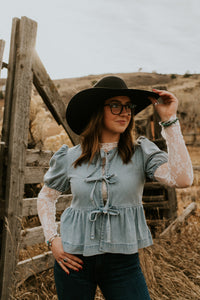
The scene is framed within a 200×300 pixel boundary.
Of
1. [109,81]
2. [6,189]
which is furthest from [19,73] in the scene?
[109,81]

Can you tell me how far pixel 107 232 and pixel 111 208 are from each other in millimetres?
127

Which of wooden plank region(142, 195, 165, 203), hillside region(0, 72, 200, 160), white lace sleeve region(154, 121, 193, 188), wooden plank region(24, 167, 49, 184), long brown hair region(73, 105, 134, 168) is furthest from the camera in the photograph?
hillside region(0, 72, 200, 160)

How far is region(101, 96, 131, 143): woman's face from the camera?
5.58 ft

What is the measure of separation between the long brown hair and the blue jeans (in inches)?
21.2

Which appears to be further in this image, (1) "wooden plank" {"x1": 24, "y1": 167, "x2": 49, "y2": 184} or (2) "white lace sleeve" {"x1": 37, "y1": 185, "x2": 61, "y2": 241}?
(1) "wooden plank" {"x1": 24, "y1": 167, "x2": 49, "y2": 184}

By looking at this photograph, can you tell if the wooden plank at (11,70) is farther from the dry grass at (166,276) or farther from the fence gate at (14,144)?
the dry grass at (166,276)

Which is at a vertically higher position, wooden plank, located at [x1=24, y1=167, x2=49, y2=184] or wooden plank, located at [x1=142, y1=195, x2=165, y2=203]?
wooden plank, located at [x1=24, y1=167, x2=49, y2=184]

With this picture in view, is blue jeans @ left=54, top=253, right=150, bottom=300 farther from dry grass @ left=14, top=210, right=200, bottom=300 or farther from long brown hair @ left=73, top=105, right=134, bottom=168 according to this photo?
dry grass @ left=14, top=210, right=200, bottom=300

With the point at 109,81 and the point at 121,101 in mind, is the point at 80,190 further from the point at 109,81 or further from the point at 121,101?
the point at 109,81

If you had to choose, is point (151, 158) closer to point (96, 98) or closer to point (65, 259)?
point (96, 98)

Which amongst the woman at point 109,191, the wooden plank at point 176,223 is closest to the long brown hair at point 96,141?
the woman at point 109,191

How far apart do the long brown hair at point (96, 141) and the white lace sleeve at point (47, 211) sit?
0.90ft

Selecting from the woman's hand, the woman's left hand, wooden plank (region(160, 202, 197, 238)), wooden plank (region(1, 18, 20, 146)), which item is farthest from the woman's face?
wooden plank (region(160, 202, 197, 238))

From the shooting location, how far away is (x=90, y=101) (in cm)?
182
